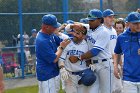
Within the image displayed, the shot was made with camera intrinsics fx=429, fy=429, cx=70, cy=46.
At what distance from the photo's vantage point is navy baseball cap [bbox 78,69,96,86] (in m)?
7.17

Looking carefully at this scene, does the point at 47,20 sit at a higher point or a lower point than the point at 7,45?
higher

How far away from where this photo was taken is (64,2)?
16.9m

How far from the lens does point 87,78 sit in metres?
7.14

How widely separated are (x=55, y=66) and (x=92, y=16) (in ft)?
3.71

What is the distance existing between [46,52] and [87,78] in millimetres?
808

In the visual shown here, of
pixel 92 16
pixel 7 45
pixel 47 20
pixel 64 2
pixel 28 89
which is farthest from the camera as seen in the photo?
pixel 64 2

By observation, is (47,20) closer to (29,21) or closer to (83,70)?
(83,70)

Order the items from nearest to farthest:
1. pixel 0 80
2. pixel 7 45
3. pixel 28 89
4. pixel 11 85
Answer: pixel 0 80 → pixel 28 89 → pixel 11 85 → pixel 7 45

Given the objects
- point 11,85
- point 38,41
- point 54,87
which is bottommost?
point 11,85

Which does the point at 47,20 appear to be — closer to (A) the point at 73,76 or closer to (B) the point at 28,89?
(A) the point at 73,76

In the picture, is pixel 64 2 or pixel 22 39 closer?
pixel 22 39

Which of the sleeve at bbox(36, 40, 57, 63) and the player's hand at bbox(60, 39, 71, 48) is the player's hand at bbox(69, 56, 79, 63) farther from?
the sleeve at bbox(36, 40, 57, 63)

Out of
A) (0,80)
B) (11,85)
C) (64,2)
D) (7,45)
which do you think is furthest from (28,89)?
(0,80)

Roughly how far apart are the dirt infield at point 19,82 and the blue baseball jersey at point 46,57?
6.85 m
